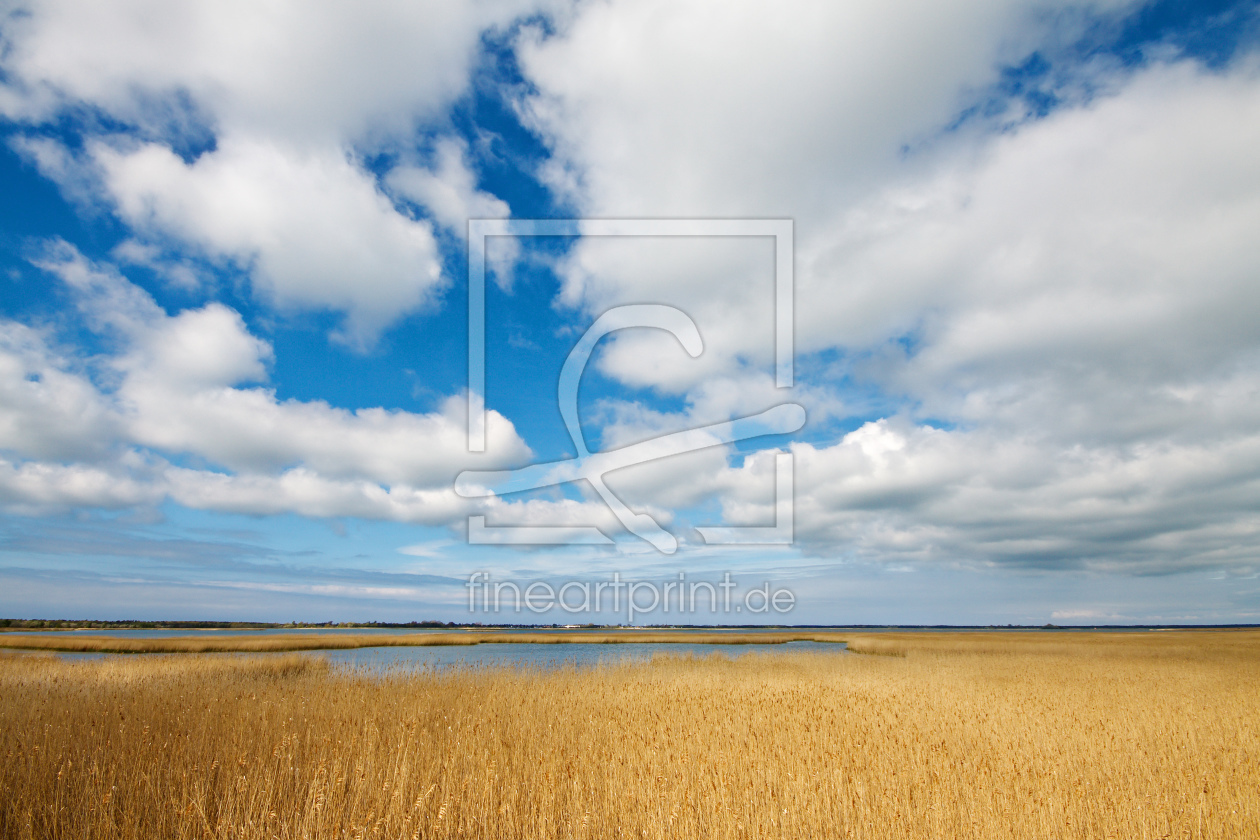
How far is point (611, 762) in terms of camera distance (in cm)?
861

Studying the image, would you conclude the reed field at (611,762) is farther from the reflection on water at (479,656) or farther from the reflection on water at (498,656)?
the reflection on water at (498,656)

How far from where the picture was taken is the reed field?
21.7ft

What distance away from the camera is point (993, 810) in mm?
7066

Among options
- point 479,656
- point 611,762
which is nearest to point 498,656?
point 479,656

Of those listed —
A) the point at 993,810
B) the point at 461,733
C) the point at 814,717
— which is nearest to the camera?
the point at 993,810

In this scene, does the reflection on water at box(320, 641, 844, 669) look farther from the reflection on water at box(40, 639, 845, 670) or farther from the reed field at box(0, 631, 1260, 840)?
the reed field at box(0, 631, 1260, 840)

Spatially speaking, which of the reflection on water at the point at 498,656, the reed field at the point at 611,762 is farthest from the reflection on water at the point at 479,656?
the reed field at the point at 611,762

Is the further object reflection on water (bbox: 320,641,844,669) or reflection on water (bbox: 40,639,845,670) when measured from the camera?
reflection on water (bbox: 320,641,844,669)

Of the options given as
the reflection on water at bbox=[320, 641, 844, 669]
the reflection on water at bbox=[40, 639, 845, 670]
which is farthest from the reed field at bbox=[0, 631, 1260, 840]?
the reflection on water at bbox=[320, 641, 844, 669]

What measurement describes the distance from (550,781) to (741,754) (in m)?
3.37

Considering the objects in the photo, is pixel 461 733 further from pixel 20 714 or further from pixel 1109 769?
pixel 1109 769

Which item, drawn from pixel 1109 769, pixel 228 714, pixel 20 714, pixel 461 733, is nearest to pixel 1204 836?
pixel 1109 769

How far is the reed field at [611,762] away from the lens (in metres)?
6.61

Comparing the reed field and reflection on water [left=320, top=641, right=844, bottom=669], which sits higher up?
the reed field
